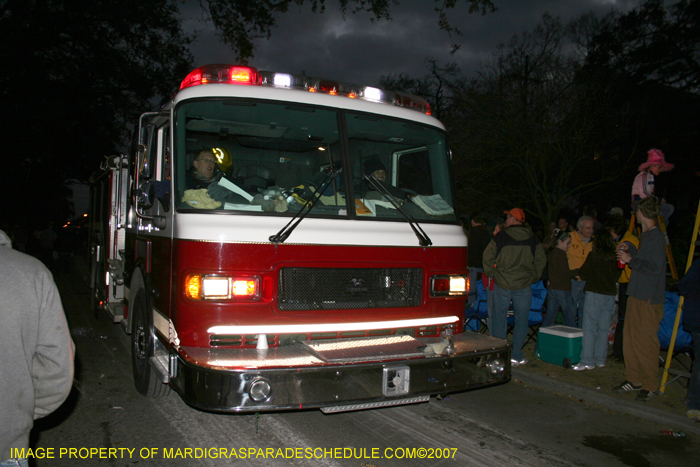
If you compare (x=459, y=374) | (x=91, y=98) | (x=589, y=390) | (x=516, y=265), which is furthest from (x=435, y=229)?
(x=91, y=98)

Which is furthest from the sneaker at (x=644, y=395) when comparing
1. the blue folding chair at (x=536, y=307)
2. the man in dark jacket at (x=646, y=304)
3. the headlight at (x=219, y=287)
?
the headlight at (x=219, y=287)

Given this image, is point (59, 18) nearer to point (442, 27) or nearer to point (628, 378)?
point (442, 27)

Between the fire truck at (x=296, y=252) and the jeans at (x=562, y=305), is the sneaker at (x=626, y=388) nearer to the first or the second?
the jeans at (x=562, y=305)

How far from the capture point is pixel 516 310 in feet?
21.2

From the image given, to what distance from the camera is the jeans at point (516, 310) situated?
638cm

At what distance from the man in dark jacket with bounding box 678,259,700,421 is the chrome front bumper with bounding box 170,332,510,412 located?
6.43ft

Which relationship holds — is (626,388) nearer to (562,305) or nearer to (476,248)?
(562,305)

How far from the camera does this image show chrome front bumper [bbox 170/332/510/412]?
129 inches

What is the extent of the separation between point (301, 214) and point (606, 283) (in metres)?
4.04

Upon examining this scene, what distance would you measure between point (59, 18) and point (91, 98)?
10.5 feet

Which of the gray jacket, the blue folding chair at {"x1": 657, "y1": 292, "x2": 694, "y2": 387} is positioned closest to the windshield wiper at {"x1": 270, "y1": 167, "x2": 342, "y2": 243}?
the gray jacket

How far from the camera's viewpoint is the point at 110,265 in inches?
280

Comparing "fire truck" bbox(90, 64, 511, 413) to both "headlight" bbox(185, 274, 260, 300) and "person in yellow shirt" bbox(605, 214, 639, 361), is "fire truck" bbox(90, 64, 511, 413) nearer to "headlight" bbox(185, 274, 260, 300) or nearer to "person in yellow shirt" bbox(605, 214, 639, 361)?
"headlight" bbox(185, 274, 260, 300)

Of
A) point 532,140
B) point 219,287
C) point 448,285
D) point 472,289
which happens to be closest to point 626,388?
point 448,285
